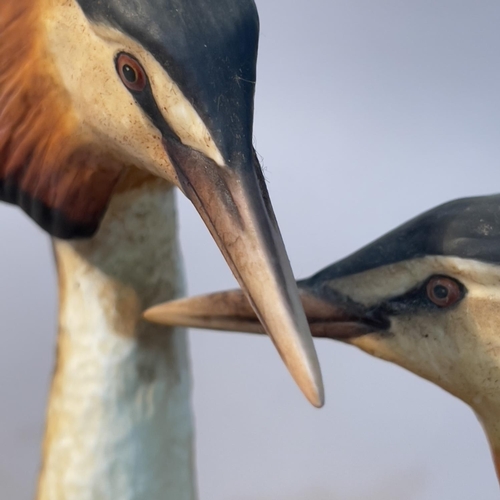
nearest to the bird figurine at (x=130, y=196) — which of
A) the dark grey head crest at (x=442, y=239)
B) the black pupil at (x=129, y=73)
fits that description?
the black pupil at (x=129, y=73)

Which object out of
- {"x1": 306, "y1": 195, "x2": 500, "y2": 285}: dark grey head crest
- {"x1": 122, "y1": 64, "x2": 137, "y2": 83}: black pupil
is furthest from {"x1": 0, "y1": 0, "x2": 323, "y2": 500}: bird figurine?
{"x1": 306, "y1": 195, "x2": 500, "y2": 285}: dark grey head crest

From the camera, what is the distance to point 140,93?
1.25 feet

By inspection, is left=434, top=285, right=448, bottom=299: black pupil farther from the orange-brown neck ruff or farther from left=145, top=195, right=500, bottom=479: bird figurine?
the orange-brown neck ruff

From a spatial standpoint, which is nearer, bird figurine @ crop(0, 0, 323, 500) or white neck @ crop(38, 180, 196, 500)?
bird figurine @ crop(0, 0, 323, 500)

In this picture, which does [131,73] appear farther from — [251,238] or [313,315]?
[313,315]

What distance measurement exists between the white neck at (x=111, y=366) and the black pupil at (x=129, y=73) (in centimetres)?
14

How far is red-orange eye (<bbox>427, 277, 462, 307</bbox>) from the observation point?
521 millimetres

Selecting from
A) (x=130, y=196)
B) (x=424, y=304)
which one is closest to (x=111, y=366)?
(x=130, y=196)

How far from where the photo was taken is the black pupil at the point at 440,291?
524mm

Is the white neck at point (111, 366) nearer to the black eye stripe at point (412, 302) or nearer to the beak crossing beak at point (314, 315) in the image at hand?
the beak crossing beak at point (314, 315)

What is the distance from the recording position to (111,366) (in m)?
0.53

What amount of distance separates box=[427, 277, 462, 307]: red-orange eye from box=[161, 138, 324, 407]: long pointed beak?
0.18 meters

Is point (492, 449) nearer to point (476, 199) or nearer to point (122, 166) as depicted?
point (476, 199)

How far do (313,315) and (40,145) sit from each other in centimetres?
23
